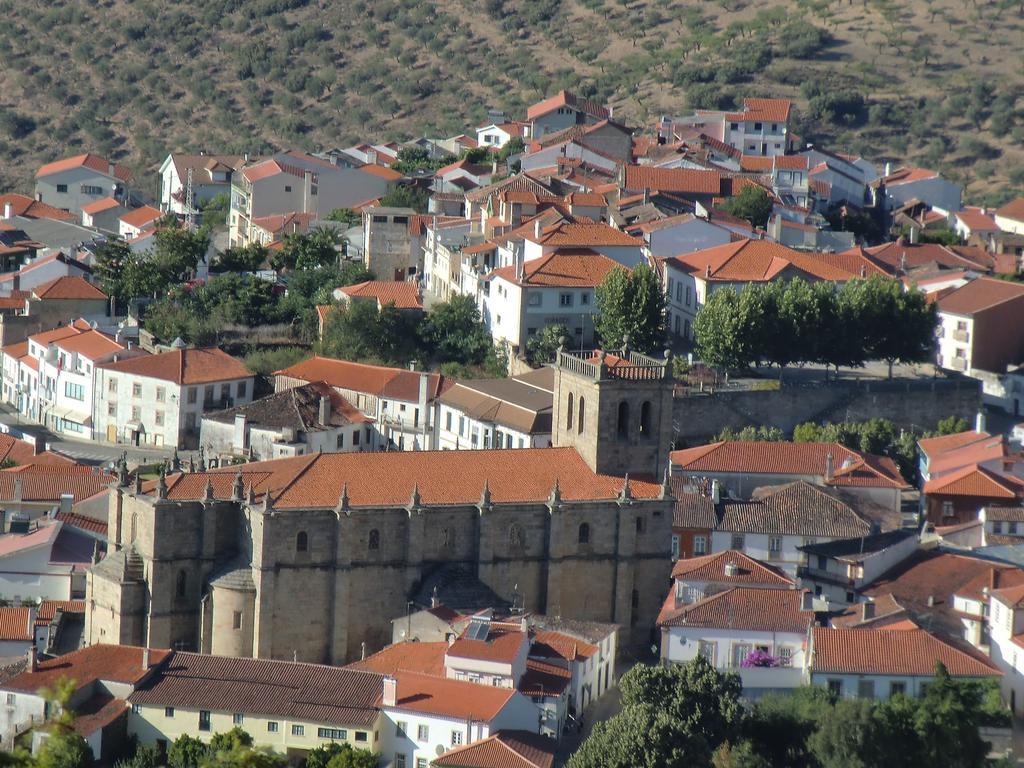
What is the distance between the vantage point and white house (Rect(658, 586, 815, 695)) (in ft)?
225

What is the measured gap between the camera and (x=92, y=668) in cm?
6556

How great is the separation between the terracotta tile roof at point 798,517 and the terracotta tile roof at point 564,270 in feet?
56.5

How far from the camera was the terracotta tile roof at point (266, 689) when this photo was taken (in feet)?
208

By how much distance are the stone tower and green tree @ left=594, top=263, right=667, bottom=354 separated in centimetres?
2020

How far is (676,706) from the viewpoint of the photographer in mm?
63312

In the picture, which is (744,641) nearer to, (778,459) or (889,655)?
(889,655)

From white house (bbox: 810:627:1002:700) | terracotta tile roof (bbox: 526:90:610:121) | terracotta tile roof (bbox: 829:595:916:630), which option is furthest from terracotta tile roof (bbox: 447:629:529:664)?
terracotta tile roof (bbox: 526:90:610:121)

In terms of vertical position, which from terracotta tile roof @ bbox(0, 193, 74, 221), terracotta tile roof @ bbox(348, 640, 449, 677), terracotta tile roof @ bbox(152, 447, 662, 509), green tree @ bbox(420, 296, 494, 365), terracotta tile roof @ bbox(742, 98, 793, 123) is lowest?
terracotta tile roof @ bbox(0, 193, 74, 221)

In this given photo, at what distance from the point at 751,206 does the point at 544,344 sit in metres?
20.9

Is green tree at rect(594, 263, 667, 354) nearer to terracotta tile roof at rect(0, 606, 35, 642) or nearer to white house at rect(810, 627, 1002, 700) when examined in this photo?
white house at rect(810, 627, 1002, 700)

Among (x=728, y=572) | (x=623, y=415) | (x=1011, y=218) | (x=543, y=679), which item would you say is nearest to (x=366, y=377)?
(x=623, y=415)

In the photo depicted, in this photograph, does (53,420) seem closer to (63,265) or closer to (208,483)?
(63,265)

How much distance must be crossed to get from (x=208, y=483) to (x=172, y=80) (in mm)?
108708

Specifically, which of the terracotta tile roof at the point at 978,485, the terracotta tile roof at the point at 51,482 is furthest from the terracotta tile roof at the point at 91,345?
the terracotta tile roof at the point at 978,485
